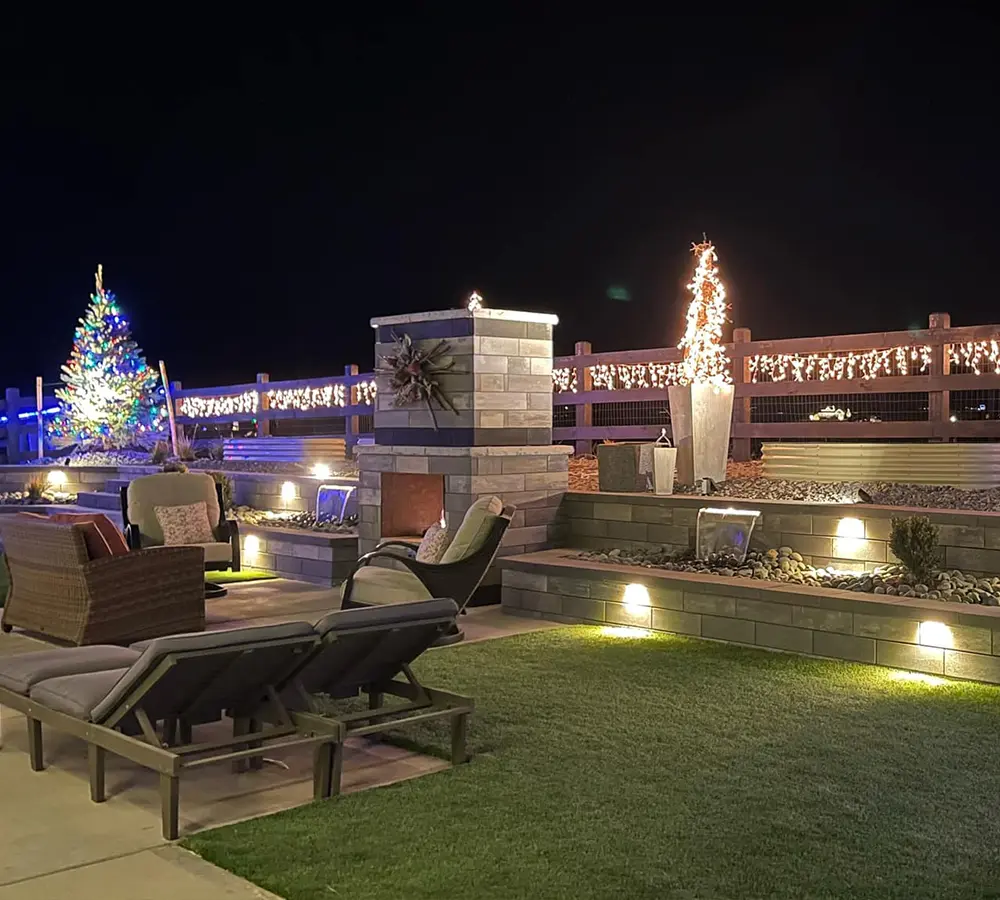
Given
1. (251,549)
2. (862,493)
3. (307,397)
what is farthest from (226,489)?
(862,493)

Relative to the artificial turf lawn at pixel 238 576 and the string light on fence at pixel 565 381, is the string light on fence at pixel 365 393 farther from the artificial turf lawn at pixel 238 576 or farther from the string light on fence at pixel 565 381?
the artificial turf lawn at pixel 238 576

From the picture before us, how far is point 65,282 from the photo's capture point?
31172 mm

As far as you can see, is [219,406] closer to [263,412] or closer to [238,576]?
[263,412]

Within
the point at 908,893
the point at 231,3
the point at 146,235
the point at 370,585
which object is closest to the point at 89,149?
the point at 146,235

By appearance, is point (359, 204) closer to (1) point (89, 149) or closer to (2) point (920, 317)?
(1) point (89, 149)

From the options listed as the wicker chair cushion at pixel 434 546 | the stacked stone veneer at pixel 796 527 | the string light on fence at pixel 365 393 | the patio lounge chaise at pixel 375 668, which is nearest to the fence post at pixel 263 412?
the string light on fence at pixel 365 393

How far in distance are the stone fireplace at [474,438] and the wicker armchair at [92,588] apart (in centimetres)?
243

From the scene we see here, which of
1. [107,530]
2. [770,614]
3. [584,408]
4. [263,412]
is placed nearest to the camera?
[770,614]

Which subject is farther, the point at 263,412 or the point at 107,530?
the point at 263,412

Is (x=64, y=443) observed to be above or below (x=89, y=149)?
below

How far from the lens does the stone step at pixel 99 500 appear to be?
1435 centimetres

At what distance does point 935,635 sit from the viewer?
6.52 meters

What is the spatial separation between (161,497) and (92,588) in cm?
271

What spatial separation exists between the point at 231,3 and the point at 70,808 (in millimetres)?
17917
